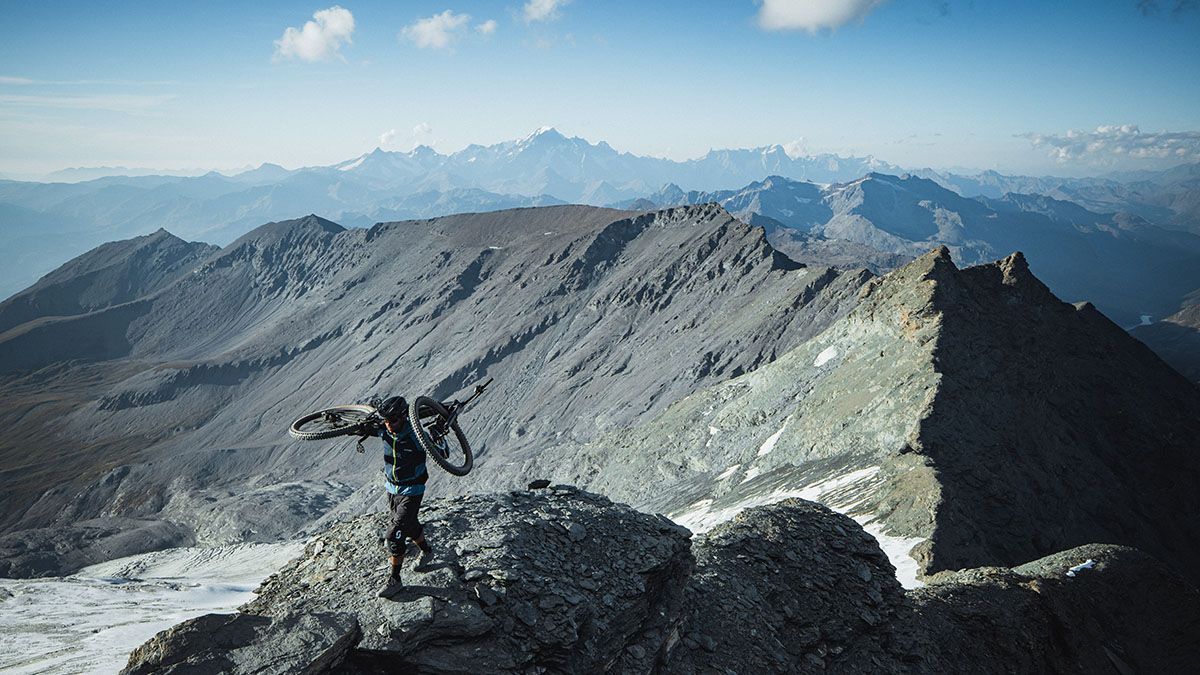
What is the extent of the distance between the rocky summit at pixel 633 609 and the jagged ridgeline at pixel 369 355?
6478cm

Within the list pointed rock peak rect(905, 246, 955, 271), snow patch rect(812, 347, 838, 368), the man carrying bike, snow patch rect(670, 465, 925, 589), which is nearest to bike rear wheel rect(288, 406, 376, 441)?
the man carrying bike

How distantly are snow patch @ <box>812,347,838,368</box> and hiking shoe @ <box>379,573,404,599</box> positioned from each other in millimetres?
52118

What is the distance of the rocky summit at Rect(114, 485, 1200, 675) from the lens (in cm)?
894

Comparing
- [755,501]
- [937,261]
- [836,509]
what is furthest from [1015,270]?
[836,509]

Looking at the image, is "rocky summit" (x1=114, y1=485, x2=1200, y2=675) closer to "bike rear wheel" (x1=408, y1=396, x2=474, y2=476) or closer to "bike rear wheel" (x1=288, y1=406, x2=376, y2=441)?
"bike rear wheel" (x1=408, y1=396, x2=474, y2=476)

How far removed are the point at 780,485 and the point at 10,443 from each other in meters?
153

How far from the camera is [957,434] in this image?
3619 cm

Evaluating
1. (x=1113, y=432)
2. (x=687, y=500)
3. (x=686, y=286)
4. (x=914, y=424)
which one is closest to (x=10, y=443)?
(x=686, y=286)

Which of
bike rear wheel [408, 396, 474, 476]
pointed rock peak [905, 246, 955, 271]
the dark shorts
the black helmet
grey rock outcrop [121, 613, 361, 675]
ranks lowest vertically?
pointed rock peak [905, 246, 955, 271]

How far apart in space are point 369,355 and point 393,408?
12781 centimetres

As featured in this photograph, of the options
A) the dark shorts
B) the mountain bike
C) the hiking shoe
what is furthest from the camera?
the mountain bike

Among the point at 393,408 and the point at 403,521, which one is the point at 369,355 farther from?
the point at 403,521

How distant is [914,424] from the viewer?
120 ft

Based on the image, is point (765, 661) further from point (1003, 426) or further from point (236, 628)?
point (1003, 426)
